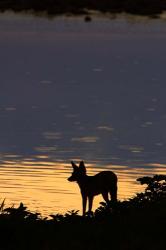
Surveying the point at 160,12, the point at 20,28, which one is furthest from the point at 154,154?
the point at 160,12

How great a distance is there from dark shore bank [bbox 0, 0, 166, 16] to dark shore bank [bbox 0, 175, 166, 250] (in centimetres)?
6687

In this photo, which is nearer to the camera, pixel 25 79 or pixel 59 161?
pixel 59 161

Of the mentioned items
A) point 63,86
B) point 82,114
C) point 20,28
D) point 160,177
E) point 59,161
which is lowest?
point 160,177

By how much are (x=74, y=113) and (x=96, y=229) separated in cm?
1750

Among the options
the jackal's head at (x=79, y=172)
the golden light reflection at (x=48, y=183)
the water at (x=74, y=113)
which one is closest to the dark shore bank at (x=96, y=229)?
the golden light reflection at (x=48, y=183)

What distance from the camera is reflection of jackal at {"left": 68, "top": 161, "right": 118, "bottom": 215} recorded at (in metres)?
15.3

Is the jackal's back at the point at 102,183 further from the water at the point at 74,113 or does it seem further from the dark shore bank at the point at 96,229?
the dark shore bank at the point at 96,229

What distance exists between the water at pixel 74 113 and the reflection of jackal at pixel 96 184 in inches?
13.2

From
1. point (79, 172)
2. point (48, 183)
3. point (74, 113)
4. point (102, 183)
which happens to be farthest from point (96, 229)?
point (74, 113)

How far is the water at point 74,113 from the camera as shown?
18.2 m

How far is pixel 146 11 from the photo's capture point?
3187 inches

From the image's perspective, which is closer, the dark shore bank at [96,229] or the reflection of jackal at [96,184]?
the dark shore bank at [96,229]

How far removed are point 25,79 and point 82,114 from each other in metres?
11.2

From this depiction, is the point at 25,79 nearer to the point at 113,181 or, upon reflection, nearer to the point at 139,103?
the point at 139,103
